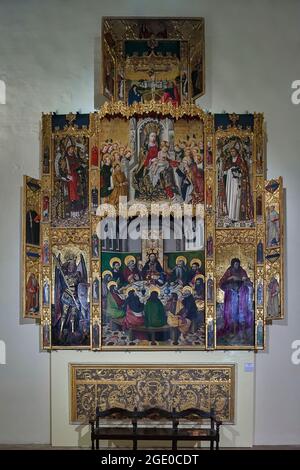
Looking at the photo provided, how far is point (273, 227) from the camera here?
807cm

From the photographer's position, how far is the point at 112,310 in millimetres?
8156

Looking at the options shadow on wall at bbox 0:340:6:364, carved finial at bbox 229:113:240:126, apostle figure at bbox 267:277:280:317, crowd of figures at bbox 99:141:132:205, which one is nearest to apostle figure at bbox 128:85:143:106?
crowd of figures at bbox 99:141:132:205

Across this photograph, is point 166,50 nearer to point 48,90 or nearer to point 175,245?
point 48,90

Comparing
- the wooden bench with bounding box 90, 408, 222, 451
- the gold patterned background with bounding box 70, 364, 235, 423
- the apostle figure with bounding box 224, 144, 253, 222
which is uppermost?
the apostle figure with bounding box 224, 144, 253, 222

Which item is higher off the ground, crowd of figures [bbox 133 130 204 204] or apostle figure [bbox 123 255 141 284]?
crowd of figures [bbox 133 130 204 204]

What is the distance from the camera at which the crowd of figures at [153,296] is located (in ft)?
26.7

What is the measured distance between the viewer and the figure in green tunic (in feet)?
A: 26.7

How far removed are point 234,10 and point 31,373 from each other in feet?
22.0

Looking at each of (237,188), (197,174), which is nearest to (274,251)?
(237,188)

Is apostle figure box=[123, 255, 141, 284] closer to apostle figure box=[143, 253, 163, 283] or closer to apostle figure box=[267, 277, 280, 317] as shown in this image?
apostle figure box=[143, 253, 163, 283]

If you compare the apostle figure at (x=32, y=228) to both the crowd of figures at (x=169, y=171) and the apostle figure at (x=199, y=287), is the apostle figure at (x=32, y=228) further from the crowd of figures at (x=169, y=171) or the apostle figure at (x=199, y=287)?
the apostle figure at (x=199, y=287)

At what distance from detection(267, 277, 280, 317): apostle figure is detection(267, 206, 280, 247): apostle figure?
22.8 inches

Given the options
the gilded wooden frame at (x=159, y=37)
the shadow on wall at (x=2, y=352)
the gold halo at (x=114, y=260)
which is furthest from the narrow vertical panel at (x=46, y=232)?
the gilded wooden frame at (x=159, y=37)

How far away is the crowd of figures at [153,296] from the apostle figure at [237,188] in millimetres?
996
